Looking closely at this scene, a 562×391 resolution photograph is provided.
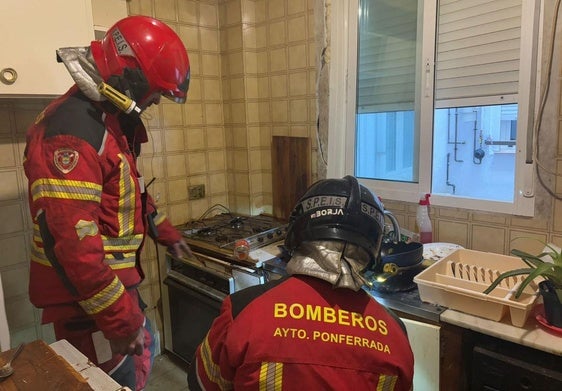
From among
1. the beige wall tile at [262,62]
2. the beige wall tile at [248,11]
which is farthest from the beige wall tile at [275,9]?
the beige wall tile at [262,62]

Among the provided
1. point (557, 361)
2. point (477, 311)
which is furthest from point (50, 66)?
point (557, 361)

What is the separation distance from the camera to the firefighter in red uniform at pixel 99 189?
46.8 inches

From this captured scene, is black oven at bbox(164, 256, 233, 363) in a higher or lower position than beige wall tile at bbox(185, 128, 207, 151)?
lower

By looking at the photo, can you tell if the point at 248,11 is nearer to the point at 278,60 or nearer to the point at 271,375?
the point at 278,60

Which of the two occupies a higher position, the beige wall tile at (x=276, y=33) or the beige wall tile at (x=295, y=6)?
the beige wall tile at (x=295, y=6)

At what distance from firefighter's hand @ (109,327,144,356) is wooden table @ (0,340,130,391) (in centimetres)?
→ 25

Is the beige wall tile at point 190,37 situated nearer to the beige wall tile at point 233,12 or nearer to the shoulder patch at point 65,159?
the beige wall tile at point 233,12

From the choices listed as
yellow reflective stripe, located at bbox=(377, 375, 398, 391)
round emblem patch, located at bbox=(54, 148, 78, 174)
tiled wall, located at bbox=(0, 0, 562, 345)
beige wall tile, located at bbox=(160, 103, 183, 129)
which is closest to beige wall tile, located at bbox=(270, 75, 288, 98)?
tiled wall, located at bbox=(0, 0, 562, 345)

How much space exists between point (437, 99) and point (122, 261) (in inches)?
60.0

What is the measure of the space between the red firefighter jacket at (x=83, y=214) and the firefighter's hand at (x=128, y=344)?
0.11 feet

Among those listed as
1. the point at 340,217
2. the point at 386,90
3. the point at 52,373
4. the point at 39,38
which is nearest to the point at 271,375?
the point at 340,217

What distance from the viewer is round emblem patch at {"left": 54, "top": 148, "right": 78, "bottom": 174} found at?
1.19 meters

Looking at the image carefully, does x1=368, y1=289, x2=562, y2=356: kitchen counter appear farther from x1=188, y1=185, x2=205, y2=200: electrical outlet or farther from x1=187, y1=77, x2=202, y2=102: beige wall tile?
x1=187, y1=77, x2=202, y2=102: beige wall tile

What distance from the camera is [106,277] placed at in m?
1.22
